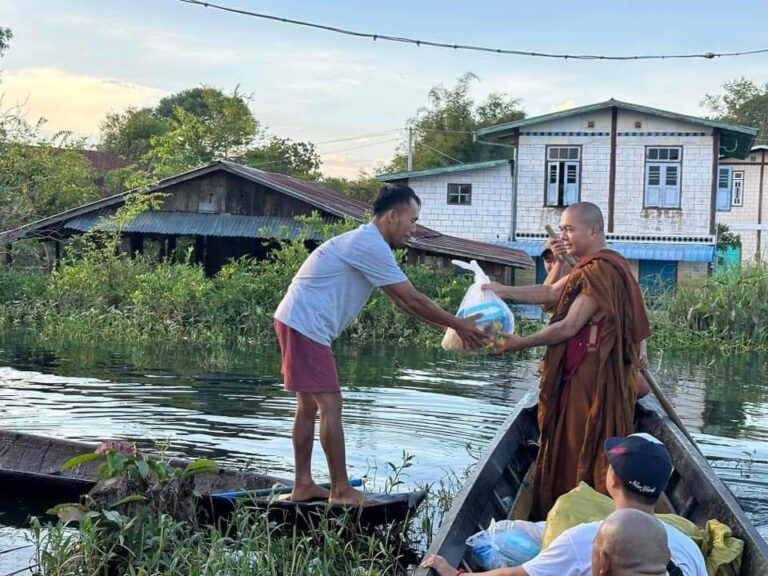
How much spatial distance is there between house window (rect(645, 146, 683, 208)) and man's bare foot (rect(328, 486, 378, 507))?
23.7 m

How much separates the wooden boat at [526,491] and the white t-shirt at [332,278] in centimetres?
115

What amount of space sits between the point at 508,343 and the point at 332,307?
1109 mm

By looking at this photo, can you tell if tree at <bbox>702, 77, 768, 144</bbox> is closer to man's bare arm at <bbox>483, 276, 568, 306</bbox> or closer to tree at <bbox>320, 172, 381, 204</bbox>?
tree at <bbox>320, 172, 381, 204</bbox>

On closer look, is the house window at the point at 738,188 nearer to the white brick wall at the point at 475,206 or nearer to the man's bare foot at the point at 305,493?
the white brick wall at the point at 475,206

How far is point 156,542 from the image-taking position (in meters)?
5.29

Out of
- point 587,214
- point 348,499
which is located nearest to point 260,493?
point 348,499

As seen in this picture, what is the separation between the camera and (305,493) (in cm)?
581

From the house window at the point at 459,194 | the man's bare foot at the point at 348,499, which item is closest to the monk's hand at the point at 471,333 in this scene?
the man's bare foot at the point at 348,499

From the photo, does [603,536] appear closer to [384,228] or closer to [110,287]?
[384,228]

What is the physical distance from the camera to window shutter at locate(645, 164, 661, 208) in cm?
2783

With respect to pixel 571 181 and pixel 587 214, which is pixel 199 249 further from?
pixel 587 214

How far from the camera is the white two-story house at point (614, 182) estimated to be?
27.4 m

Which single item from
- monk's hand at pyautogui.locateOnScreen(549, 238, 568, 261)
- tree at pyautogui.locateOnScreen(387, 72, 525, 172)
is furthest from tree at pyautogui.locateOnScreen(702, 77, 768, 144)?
monk's hand at pyautogui.locateOnScreen(549, 238, 568, 261)

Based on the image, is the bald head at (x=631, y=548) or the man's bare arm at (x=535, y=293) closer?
the bald head at (x=631, y=548)
